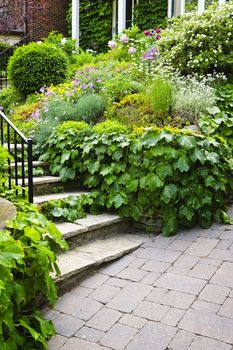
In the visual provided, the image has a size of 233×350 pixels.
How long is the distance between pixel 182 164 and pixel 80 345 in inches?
82.8

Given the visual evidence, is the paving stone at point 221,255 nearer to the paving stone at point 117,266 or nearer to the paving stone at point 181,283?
the paving stone at point 181,283

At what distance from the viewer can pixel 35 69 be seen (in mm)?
8039

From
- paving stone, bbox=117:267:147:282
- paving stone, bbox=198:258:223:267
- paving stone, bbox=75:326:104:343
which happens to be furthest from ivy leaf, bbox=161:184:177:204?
paving stone, bbox=75:326:104:343

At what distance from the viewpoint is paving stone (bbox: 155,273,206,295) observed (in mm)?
3184

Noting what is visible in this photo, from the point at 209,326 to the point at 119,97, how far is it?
13.2 ft

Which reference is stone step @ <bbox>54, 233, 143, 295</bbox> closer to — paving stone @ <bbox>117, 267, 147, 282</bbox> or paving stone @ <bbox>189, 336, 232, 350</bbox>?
paving stone @ <bbox>117, 267, 147, 282</bbox>

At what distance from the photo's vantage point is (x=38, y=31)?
1363cm

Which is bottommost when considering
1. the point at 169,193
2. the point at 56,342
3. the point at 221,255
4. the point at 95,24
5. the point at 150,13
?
the point at 56,342

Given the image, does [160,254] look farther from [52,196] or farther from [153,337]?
[52,196]

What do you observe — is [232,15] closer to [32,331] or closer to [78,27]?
[32,331]

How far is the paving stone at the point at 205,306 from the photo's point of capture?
291 centimetres

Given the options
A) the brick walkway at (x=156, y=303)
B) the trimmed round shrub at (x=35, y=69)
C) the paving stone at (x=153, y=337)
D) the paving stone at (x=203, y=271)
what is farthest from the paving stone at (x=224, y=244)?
the trimmed round shrub at (x=35, y=69)

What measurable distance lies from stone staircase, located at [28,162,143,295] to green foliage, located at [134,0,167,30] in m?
8.97

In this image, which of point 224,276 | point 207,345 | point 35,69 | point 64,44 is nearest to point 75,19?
point 64,44
